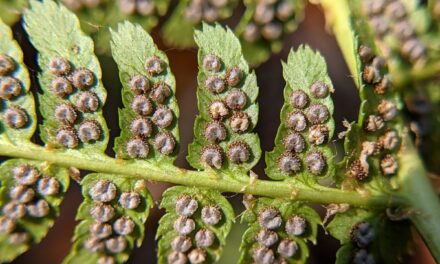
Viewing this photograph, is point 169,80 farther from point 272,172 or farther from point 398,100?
point 398,100

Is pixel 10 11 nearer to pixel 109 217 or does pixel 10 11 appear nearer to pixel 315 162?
pixel 109 217

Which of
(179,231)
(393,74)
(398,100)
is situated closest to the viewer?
(179,231)

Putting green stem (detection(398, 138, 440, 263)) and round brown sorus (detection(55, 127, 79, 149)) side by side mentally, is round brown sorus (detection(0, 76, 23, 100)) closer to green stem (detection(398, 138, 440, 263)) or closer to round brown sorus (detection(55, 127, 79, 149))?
round brown sorus (detection(55, 127, 79, 149))

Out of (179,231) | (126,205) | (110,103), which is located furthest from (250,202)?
(110,103)

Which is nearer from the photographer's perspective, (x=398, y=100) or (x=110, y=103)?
(x=398, y=100)

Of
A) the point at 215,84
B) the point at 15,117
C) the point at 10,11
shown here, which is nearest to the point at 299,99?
the point at 215,84

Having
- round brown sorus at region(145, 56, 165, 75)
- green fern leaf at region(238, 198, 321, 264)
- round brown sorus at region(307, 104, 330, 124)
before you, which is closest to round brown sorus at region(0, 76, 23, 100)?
round brown sorus at region(145, 56, 165, 75)
